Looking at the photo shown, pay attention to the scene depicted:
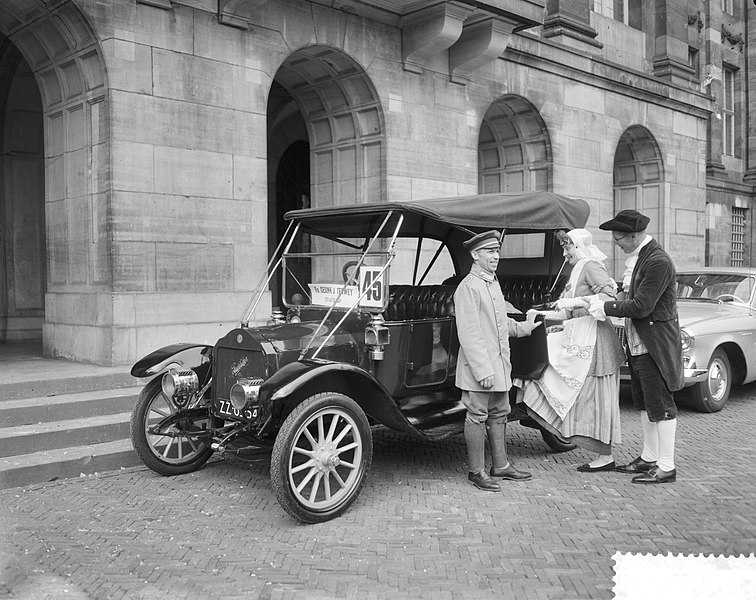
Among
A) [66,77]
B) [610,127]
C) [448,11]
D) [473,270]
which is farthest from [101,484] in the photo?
[610,127]

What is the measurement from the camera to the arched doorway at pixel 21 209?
12.5m

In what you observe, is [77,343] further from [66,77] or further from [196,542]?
[196,542]

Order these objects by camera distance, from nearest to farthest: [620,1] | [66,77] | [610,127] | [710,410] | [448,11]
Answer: [710,410]
[66,77]
[448,11]
[610,127]
[620,1]

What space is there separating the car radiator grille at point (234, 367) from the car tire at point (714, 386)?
5.56m

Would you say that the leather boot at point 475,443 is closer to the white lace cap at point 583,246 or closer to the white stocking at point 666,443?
the white stocking at point 666,443

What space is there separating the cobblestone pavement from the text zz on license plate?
63 cm

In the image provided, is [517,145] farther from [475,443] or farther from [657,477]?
[475,443]

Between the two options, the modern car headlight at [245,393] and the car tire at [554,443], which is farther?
the car tire at [554,443]

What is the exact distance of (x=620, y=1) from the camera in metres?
19.6

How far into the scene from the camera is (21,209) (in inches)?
496

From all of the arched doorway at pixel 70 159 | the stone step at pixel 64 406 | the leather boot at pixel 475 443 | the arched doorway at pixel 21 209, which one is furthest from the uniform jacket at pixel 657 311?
the arched doorway at pixel 21 209

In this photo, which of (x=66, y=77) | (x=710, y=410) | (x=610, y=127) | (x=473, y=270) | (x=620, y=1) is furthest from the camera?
(x=620, y=1)

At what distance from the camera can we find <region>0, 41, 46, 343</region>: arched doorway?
12.5 m

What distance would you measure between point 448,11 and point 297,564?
10066mm
